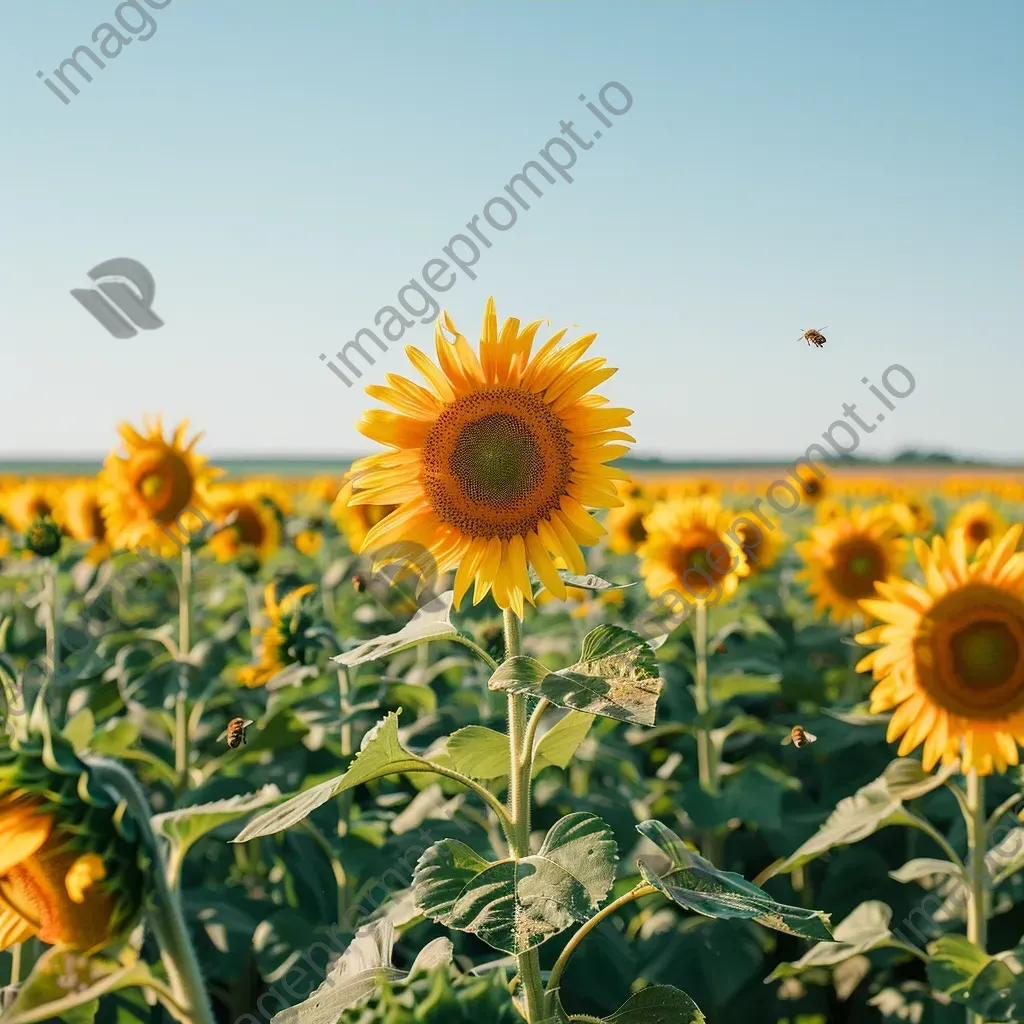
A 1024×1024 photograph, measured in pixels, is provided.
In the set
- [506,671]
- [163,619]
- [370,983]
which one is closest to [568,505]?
[506,671]

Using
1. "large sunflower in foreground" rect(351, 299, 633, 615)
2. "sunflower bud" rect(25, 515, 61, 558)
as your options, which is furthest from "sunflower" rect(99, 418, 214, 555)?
"large sunflower in foreground" rect(351, 299, 633, 615)

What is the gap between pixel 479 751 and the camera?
1946 mm

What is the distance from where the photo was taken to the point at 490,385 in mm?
2037

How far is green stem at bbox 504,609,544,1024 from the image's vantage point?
166 cm

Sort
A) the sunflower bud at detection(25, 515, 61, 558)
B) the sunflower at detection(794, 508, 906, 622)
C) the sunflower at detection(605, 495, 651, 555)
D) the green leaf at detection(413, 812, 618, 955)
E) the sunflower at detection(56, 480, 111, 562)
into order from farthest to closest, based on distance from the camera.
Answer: the sunflower at detection(605, 495, 651, 555), the sunflower at detection(56, 480, 111, 562), the sunflower at detection(794, 508, 906, 622), the sunflower bud at detection(25, 515, 61, 558), the green leaf at detection(413, 812, 618, 955)

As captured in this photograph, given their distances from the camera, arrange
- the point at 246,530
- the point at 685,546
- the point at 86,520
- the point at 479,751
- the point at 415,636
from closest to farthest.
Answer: the point at 415,636, the point at 479,751, the point at 685,546, the point at 86,520, the point at 246,530

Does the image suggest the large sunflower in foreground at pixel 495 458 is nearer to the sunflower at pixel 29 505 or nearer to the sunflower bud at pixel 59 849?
the sunflower bud at pixel 59 849

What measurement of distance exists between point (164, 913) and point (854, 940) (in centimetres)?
200

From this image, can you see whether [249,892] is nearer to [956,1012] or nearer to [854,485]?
[956,1012]

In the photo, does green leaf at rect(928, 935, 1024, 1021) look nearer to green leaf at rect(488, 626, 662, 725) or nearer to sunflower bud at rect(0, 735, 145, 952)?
green leaf at rect(488, 626, 662, 725)

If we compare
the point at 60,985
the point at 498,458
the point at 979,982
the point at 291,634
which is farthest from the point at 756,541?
the point at 60,985

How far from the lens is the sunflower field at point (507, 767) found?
159 cm

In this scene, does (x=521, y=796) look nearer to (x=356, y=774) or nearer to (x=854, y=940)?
(x=356, y=774)

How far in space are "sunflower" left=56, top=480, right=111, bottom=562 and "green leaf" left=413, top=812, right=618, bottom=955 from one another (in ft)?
18.4
